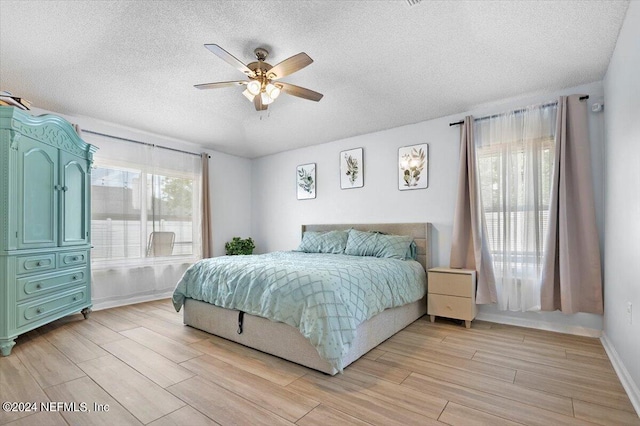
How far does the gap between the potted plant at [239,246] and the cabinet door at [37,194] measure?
2.52 m

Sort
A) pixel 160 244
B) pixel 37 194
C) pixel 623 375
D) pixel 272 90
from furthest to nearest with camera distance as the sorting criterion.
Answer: pixel 160 244, pixel 37 194, pixel 272 90, pixel 623 375

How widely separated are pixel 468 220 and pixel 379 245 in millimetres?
1063

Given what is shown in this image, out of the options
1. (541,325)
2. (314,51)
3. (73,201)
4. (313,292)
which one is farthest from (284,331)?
(73,201)

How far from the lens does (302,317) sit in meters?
2.30

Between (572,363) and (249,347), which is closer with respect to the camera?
(572,363)

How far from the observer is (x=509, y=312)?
3479mm

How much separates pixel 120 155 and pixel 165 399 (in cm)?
356

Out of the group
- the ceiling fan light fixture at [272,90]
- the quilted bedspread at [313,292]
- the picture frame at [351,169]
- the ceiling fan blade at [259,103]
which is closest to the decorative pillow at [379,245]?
the quilted bedspread at [313,292]

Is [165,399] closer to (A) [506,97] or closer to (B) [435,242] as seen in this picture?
(B) [435,242]

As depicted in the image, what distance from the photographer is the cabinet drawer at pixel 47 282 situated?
110 inches

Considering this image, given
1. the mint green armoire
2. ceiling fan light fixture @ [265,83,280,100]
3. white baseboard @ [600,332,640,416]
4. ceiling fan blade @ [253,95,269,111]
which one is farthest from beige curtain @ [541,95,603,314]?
the mint green armoire

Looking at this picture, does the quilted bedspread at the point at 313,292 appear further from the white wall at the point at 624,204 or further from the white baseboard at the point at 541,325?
the white wall at the point at 624,204

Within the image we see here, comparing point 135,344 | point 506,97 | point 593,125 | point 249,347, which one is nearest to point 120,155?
point 135,344

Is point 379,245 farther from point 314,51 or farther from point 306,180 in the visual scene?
point 314,51
